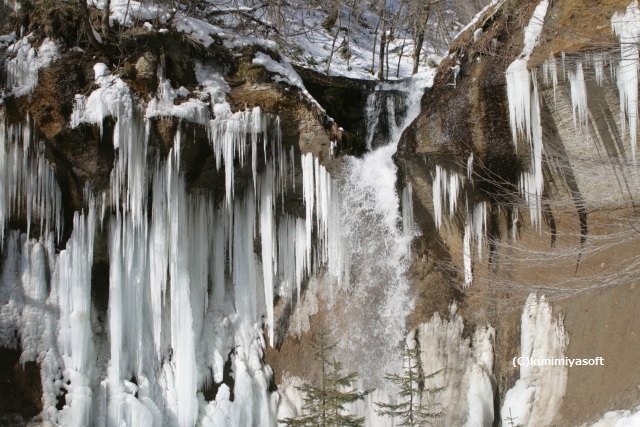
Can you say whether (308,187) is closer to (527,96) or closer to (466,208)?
(466,208)

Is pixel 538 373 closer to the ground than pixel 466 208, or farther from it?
closer to the ground

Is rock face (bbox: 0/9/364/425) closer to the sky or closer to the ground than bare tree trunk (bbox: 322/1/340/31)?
closer to the ground

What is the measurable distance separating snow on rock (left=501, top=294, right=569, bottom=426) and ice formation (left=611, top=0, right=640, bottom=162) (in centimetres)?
312

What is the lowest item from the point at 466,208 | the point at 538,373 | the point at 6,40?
the point at 538,373

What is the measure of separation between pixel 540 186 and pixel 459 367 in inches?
123

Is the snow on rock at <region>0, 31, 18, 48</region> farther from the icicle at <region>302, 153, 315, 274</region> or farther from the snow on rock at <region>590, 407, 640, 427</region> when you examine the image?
the snow on rock at <region>590, 407, 640, 427</region>

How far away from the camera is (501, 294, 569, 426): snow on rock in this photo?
9797 mm

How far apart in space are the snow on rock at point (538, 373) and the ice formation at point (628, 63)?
→ 312cm

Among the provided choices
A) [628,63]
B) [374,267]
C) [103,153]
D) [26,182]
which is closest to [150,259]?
[103,153]

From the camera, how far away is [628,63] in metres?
8.98

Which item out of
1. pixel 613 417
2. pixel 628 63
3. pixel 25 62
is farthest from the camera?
pixel 25 62

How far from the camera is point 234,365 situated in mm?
11164

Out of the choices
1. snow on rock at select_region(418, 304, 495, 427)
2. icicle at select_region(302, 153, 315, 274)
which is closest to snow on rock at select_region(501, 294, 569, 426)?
snow on rock at select_region(418, 304, 495, 427)

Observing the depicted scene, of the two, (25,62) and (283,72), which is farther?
(283,72)
